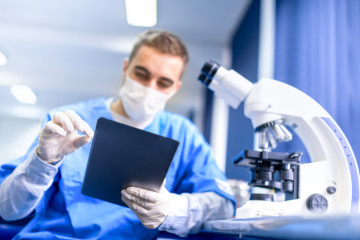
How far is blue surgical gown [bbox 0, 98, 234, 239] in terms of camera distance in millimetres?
1181

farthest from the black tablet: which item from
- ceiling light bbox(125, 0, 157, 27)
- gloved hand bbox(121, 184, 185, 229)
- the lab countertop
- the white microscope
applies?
ceiling light bbox(125, 0, 157, 27)

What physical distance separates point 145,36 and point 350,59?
3.00 ft

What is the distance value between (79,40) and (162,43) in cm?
178

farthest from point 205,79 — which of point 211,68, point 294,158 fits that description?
point 294,158

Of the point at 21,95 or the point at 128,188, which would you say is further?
the point at 21,95

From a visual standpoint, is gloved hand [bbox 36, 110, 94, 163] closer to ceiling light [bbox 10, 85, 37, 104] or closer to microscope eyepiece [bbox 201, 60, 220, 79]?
microscope eyepiece [bbox 201, 60, 220, 79]

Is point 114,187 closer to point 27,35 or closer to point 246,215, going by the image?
point 246,215

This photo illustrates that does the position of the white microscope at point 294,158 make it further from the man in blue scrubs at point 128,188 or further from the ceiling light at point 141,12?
the ceiling light at point 141,12

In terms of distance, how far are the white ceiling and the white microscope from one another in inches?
41.8

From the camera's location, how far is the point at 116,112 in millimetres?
1536

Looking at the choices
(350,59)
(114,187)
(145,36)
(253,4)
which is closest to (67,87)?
(145,36)

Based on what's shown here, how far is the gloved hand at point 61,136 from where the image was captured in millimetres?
945

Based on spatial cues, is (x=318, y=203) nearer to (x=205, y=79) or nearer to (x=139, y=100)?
(x=205, y=79)

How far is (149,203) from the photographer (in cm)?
99
